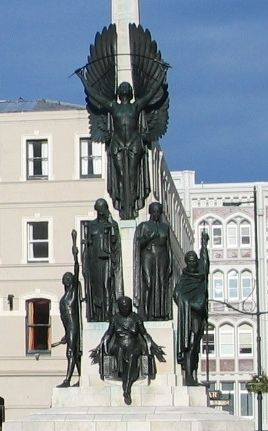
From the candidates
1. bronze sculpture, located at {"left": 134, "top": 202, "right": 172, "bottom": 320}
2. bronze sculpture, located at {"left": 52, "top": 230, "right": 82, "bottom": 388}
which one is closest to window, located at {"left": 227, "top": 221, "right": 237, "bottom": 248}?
bronze sculpture, located at {"left": 52, "top": 230, "right": 82, "bottom": 388}

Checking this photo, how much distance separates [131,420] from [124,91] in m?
6.19

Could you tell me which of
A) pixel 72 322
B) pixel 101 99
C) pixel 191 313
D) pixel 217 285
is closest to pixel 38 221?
pixel 101 99

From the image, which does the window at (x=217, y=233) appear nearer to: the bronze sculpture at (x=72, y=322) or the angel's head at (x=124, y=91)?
the angel's head at (x=124, y=91)

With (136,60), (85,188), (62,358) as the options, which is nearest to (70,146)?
(85,188)

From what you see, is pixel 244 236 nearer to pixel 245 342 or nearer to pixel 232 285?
pixel 232 285

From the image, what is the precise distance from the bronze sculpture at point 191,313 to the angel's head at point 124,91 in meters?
3.10

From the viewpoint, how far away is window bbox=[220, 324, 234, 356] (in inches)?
3324

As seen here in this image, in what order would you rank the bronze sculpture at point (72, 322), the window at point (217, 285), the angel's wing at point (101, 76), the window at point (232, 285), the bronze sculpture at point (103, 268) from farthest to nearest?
the window at point (217, 285) → the window at point (232, 285) → the angel's wing at point (101, 76) → the bronze sculpture at point (72, 322) → the bronze sculpture at point (103, 268)

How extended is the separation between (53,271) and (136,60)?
30267mm

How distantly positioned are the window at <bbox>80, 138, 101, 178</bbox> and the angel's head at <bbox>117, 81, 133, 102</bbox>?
1209 inches

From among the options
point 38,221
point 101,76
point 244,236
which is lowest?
point 38,221

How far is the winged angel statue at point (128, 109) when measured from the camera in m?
24.0

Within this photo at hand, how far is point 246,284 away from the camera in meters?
86.0

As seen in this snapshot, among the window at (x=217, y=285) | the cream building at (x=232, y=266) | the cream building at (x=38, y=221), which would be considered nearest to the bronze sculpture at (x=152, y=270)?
the cream building at (x=38, y=221)
